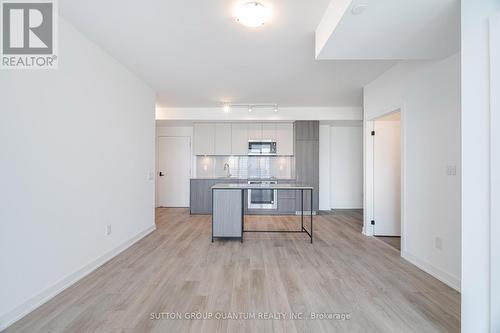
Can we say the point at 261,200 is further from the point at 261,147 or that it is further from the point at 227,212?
the point at 227,212

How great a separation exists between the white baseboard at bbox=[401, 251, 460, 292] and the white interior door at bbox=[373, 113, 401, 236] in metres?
0.96

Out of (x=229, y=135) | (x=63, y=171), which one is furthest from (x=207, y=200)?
(x=63, y=171)

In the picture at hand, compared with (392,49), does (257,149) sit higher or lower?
lower

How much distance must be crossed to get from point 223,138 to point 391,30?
4.62 m

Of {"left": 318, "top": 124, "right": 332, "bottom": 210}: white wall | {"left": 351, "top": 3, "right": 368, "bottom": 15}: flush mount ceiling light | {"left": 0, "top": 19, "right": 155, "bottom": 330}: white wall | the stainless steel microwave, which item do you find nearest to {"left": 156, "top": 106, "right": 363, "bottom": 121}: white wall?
the stainless steel microwave

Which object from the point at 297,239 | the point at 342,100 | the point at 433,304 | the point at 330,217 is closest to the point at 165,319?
the point at 433,304

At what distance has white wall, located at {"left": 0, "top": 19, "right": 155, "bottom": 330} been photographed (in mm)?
1809

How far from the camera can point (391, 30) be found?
200cm

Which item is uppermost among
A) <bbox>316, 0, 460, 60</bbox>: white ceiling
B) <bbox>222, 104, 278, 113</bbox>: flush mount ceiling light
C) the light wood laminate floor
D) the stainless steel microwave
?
<bbox>222, 104, 278, 113</bbox>: flush mount ceiling light

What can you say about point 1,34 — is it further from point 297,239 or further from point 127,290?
point 297,239

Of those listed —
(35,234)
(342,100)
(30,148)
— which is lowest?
(35,234)

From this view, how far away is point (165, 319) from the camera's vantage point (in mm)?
1827

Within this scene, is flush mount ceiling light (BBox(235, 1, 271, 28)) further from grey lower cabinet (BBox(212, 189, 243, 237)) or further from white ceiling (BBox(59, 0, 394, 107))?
grey lower cabinet (BBox(212, 189, 243, 237))

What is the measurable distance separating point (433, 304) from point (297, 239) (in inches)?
80.4
